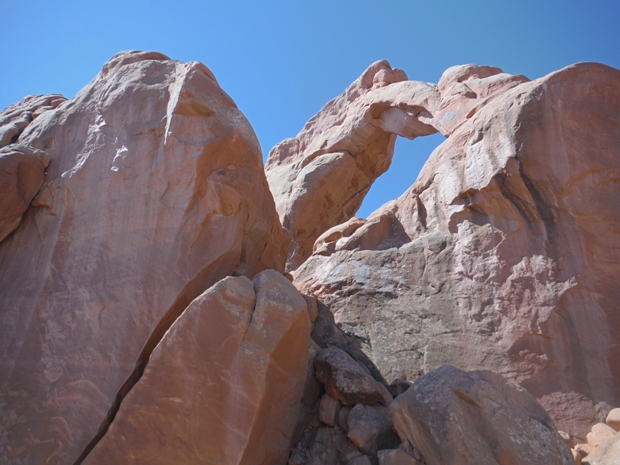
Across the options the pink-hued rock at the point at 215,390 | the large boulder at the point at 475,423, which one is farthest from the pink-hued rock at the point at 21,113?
the large boulder at the point at 475,423

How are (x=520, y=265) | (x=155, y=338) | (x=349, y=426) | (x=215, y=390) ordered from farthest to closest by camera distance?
(x=520, y=265), (x=155, y=338), (x=349, y=426), (x=215, y=390)

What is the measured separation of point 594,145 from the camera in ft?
28.2

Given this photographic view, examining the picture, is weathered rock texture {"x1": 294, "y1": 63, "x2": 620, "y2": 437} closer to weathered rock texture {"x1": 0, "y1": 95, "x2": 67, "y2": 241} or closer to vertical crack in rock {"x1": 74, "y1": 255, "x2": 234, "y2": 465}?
vertical crack in rock {"x1": 74, "y1": 255, "x2": 234, "y2": 465}

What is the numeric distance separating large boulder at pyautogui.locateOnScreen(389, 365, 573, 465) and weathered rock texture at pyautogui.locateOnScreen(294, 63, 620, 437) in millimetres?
2062

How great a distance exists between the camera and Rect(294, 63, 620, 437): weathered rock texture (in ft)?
24.7

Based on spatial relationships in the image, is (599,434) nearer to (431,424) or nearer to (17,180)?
(431,424)

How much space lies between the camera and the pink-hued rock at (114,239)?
6023mm

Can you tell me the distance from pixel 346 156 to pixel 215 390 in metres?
12.3

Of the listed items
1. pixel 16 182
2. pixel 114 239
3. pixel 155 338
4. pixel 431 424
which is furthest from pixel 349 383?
pixel 16 182

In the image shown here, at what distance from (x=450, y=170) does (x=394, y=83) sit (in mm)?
7617

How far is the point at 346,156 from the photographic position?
1695 centimetres

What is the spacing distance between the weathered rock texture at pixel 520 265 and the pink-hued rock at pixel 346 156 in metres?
5.75

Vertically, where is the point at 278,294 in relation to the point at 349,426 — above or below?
above

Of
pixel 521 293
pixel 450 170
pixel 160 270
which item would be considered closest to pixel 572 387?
pixel 521 293
